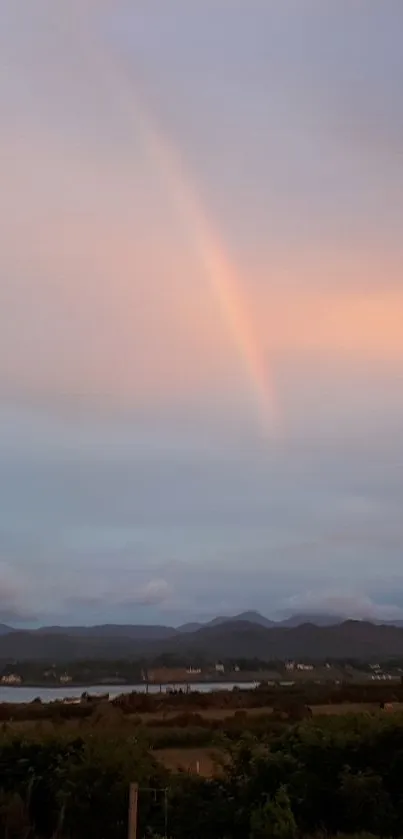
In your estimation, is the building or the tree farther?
the building

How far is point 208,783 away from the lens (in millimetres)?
14664

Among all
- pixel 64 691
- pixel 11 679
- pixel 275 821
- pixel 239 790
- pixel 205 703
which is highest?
pixel 11 679

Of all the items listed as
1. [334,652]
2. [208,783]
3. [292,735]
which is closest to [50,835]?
[208,783]

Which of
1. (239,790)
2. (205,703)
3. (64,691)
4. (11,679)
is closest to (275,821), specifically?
(239,790)

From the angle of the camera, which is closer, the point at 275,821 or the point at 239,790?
the point at 275,821

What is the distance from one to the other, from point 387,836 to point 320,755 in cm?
164

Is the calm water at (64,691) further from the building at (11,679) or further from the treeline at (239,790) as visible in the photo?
the treeline at (239,790)

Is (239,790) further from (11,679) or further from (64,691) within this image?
(11,679)

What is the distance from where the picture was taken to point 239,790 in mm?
14477

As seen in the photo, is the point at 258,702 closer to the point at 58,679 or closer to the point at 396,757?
the point at 396,757

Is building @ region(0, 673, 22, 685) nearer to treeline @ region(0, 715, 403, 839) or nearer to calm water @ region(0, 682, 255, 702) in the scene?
calm water @ region(0, 682, 255, 702)

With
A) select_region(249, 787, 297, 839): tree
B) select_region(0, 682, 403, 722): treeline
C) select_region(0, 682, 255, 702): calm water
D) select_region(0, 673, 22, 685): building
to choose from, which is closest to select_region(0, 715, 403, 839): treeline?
select_region(249, 787, 297, 839): tree

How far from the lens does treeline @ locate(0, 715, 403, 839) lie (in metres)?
14.1

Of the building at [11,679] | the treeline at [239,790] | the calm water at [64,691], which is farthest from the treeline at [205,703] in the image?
the building at [11,679]
